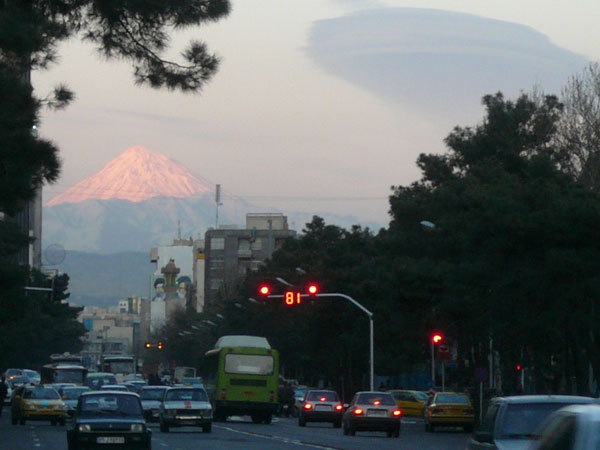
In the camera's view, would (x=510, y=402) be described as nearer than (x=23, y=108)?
Yes

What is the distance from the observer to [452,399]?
169 ft

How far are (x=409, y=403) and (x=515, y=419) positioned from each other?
176 feet

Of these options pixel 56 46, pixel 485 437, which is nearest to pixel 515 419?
pixel 485 437

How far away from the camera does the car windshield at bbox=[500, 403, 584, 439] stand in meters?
16.5

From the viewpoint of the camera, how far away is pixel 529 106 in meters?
71.6

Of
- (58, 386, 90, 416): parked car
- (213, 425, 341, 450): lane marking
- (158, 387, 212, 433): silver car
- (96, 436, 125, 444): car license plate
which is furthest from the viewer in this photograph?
(58, 386, 90, 416): parked car

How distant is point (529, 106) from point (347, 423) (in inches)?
1190

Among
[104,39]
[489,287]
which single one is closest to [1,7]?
[104,39]

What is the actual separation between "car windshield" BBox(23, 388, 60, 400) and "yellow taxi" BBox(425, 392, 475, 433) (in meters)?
14.4

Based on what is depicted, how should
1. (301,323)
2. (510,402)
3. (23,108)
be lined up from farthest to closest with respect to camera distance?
(301,323), (23,108), (510,402)

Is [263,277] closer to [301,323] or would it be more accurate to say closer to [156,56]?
[301,323]

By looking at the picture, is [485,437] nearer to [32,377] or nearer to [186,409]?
[186,409]

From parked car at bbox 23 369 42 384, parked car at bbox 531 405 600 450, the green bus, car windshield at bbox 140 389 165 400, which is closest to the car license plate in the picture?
parked car at bbox 531 405 600 450

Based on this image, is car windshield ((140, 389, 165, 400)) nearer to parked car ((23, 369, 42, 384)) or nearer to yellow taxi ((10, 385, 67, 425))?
yellow taxi ((10, 385, 67, 425))
